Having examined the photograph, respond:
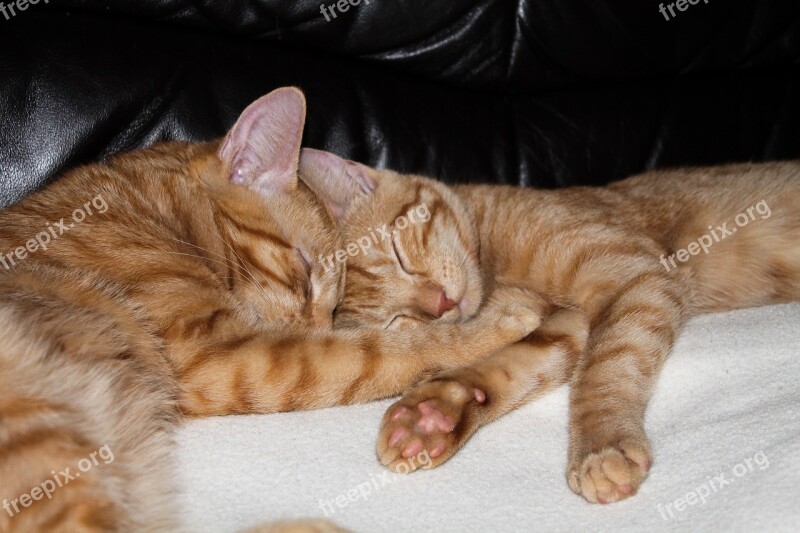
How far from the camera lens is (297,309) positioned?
193 cm

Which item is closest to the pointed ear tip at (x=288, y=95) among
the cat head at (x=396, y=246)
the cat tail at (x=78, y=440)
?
the cat head at (x=396, y=246)

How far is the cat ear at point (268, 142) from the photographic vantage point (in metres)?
1.91

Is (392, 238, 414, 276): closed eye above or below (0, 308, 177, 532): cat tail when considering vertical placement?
below

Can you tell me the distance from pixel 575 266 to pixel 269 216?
78 cm

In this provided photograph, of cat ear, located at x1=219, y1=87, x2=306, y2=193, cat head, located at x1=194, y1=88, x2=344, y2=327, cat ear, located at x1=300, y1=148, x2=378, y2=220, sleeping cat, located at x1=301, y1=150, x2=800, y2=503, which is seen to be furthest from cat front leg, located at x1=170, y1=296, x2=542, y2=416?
cat ear, located at x1=300, y1=148, x2=378, y2=220

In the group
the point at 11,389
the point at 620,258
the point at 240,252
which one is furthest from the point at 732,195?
the point at 11,389

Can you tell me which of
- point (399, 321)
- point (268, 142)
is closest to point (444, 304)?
point (399, 321)

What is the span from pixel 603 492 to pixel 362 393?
20.7 inches

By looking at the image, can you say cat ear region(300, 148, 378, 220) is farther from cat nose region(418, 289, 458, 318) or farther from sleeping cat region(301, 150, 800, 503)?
cat nose region(418, 289, 458, 318)

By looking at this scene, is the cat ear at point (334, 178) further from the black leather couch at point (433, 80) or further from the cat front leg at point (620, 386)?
the cat front leg at point (620, 386)

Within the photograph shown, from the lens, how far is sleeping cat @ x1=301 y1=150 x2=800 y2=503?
1742mm

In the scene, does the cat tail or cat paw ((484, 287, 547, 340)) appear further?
cat paw ((484, 287, 547, 340))

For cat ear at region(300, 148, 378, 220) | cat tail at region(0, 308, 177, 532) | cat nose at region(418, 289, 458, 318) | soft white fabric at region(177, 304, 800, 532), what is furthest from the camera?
cat ear at region(300, 148, 378, 220)

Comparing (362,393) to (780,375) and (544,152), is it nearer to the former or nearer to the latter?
(780,375)
